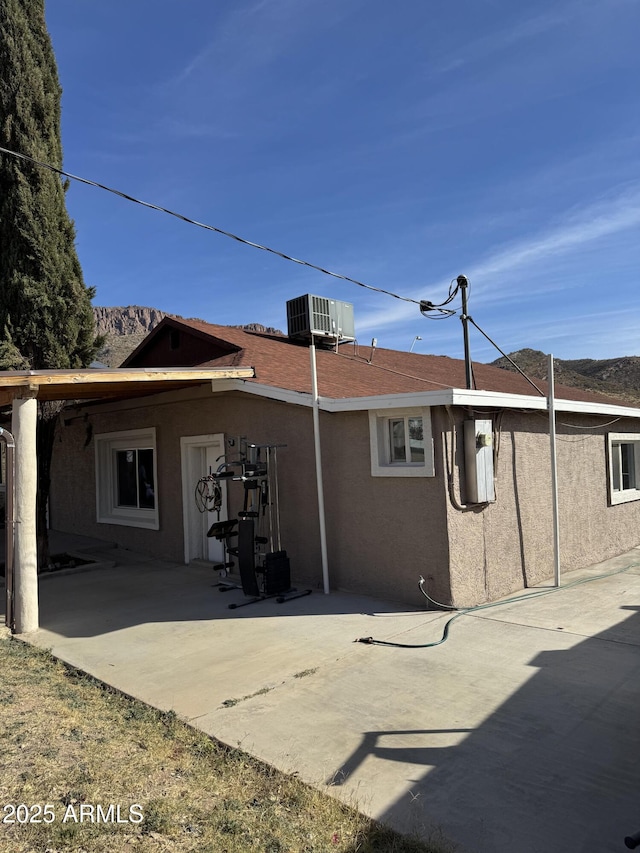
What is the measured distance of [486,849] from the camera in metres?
2.92

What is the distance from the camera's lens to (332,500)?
8.12 metres

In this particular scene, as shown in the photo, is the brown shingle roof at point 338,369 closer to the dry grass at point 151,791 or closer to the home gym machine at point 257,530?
the home gym machine at point 257,530

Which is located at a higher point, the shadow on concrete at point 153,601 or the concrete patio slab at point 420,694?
the shadow on concrete at point 153,601

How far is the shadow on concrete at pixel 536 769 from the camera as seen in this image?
3.05 meters

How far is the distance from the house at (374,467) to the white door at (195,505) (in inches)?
0.9

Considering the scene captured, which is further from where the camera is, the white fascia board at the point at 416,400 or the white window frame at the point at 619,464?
the white window frame at the point at 619,464

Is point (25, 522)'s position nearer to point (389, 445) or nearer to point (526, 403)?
point (389, 445)

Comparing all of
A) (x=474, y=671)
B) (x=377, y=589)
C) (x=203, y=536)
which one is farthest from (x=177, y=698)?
(x=203, y=536)

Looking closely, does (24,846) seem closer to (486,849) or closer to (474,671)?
(486,849)

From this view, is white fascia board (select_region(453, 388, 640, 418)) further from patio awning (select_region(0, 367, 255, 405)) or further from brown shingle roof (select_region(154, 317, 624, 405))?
patio awning (select_region(0, 367, 255, 405))

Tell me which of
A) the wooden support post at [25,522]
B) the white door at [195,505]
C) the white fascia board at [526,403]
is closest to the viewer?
the wooden support post at [25,522]

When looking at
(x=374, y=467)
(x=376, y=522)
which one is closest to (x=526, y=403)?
(x=374, y=467)

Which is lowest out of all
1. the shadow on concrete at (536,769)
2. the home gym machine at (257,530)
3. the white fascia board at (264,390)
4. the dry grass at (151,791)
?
the shadow on concrete at (536,769)

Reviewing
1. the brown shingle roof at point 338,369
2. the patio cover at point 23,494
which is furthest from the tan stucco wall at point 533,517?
the patio cover at point 23,494
